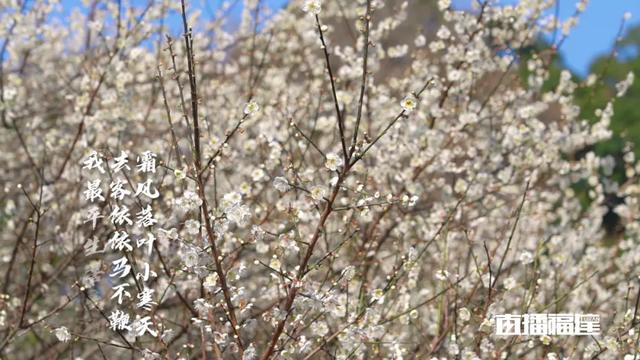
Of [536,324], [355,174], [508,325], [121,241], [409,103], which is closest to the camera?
[121,241]

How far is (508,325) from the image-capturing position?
11.9 ft

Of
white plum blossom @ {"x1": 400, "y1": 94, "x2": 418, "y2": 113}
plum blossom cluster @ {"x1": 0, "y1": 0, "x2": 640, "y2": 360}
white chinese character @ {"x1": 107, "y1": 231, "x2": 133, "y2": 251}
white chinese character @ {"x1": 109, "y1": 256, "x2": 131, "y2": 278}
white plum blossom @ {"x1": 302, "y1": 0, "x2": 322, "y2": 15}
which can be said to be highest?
plum blossom cluster @ {"x1": 0, "y1": 0, "x2": 640, "y2": 360}

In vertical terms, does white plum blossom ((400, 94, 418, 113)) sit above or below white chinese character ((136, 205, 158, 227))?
above

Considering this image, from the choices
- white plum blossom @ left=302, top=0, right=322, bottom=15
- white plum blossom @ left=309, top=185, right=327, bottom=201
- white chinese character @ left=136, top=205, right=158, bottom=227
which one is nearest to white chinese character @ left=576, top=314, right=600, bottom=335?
white plum blossom @ left=309, top=185, right=327, bottom=201

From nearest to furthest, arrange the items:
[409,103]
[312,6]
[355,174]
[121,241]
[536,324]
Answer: [121,241] → [409,103] → [312,6] → [536,324] → [355,174]

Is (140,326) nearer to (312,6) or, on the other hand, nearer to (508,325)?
(312,6)

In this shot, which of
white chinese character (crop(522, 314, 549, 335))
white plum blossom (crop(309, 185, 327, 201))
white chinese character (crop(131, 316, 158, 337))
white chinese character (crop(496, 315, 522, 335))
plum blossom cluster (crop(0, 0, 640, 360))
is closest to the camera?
white chinese character (crop(131, 316, 158, 337))

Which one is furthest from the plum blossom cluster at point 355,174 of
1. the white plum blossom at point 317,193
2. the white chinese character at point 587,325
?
the white plum blossom at point 317,193

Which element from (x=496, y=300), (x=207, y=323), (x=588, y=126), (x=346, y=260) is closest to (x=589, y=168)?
(x=588, y=126)

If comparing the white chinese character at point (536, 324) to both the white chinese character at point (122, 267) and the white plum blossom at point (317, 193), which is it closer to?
the white plum blossom at point (317, 193)

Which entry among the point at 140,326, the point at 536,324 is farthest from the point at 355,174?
the point at 140,326

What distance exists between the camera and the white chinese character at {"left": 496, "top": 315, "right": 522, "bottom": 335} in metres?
3.61

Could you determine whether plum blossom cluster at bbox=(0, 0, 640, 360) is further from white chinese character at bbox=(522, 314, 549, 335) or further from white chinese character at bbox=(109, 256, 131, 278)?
white chinese character at bbox=(109, 256, 131, 278)

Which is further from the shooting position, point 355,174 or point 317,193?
point 355,174
